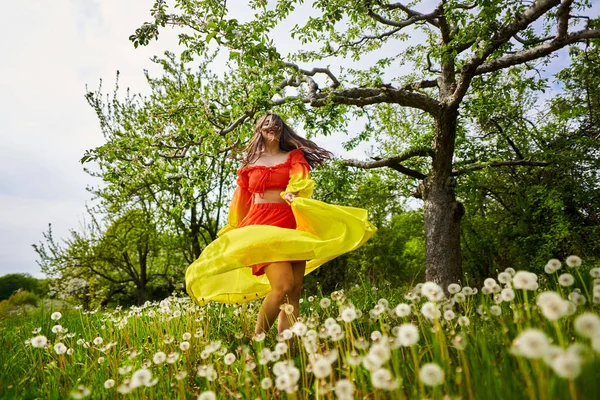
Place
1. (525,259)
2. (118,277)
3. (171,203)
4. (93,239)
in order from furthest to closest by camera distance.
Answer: (118,277) → (93,239) → (171,203) → (525,259)

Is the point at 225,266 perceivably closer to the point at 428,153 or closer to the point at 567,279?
the point at 567,279

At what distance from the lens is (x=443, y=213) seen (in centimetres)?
748

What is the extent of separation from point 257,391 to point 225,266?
167 centimetres

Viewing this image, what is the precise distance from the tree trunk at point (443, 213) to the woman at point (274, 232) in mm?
3476

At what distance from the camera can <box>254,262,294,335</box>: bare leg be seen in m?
3.73

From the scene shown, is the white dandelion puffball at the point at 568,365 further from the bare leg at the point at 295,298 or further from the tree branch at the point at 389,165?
the tree branch at the point at 389,165

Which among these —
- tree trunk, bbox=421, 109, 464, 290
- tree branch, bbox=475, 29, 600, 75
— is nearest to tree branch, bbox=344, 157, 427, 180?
tree trunk, bbox=421, 109, 464, 290

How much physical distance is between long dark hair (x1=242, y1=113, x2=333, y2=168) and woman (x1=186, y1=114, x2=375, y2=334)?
0.04 feet

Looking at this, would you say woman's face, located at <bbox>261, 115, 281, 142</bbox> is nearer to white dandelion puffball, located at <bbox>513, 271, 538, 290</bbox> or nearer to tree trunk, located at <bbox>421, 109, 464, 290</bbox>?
white dandelion puffball, located at <bbox>513, 271, 538, 290</bbox>

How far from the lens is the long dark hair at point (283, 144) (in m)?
4.60

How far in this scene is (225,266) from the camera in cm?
385

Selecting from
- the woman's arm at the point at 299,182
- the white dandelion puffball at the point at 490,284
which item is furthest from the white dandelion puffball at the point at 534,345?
the woman's arm at the point at 299,182

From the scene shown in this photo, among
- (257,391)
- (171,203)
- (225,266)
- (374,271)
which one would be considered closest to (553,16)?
(225,266)

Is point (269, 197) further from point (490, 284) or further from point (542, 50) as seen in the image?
point (542, 50)
